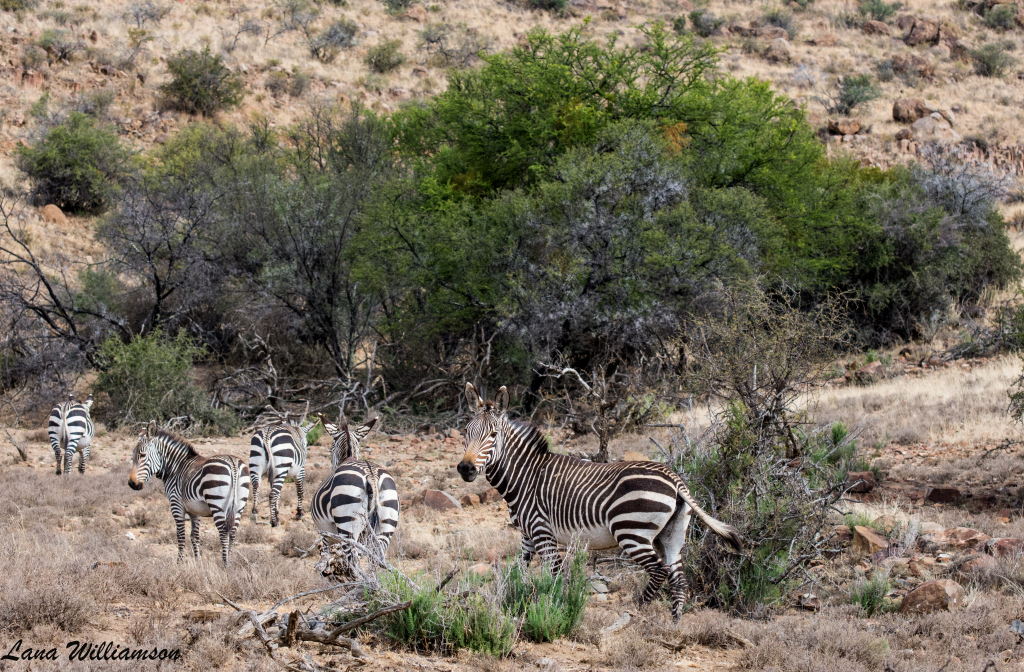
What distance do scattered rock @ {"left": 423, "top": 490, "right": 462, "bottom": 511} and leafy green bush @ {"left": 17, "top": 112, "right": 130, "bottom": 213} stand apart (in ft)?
80.5

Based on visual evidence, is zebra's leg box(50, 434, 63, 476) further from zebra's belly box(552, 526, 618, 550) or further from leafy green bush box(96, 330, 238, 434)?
zebra's belly box(552, 526, 618, 550)

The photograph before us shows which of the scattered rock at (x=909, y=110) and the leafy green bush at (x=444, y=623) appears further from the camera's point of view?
the scattered rock at (x=909, y=110)

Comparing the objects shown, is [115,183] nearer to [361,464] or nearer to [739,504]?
[361,464]

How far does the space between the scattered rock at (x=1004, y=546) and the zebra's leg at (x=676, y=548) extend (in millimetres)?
3662

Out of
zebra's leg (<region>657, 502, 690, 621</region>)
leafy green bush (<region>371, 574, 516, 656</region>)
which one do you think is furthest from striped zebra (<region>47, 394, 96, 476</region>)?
zebra's leg (<region>657, 502, 690, 621</region>)

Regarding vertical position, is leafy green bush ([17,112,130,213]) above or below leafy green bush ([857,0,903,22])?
below

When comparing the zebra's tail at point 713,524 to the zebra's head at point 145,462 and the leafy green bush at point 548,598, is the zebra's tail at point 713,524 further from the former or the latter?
the zebra's head at point 145,462

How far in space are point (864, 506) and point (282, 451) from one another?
7.86m

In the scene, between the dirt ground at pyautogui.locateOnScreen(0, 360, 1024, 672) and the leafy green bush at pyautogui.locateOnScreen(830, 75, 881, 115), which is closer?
the dirt ground at pyautogui.locateOnScreen(0, 360, 1024, 672)

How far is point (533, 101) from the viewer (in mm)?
22562

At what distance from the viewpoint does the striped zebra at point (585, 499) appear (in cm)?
776

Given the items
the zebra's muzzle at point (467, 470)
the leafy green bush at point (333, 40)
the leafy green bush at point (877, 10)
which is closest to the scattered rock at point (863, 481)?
the zebra's muzzle at point (467, 470)

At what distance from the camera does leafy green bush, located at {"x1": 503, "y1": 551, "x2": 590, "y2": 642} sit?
6953 millimetres

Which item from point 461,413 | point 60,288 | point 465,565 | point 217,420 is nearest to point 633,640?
point 465,565
